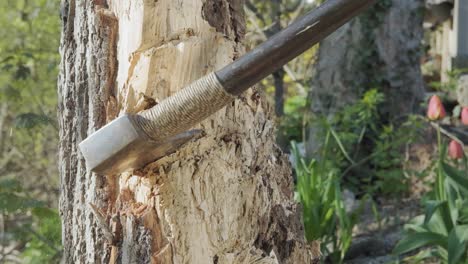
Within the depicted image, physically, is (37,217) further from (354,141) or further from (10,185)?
(354,141)

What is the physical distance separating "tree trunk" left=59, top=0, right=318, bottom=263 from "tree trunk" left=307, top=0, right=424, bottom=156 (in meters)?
4.00

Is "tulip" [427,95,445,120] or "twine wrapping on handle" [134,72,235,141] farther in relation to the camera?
"tulip" [427,95,445,120]

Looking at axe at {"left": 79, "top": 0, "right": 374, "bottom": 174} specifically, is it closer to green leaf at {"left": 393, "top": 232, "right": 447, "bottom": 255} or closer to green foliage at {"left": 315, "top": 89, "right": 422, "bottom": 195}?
green leaf at {"left": 393, "top": 232, "right": 447, "bottom": 255}

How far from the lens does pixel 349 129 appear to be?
16.5ft

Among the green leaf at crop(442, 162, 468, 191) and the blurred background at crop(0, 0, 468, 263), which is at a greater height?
the blurred background at crop(0, 0, 468, 263)

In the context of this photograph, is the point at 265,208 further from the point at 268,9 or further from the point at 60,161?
the point at 268,9

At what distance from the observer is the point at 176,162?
48.6 inches

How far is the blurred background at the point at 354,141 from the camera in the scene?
11.1 feet

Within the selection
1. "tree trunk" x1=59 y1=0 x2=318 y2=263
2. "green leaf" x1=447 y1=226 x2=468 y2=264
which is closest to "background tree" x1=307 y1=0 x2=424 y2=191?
"green leaf" x1=447 y1=226 x2=468 y2=264

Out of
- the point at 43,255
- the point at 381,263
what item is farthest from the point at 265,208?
the point at 381,263

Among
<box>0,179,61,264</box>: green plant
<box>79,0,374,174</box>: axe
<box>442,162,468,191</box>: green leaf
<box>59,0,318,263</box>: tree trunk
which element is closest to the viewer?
<box>79,0,374,174</box>: axe

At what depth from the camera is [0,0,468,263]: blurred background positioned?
11.1ft

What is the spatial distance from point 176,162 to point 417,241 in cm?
226

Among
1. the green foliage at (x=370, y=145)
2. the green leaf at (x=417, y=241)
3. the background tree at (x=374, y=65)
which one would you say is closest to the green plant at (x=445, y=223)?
the green leaf at (x=417, y=241)
